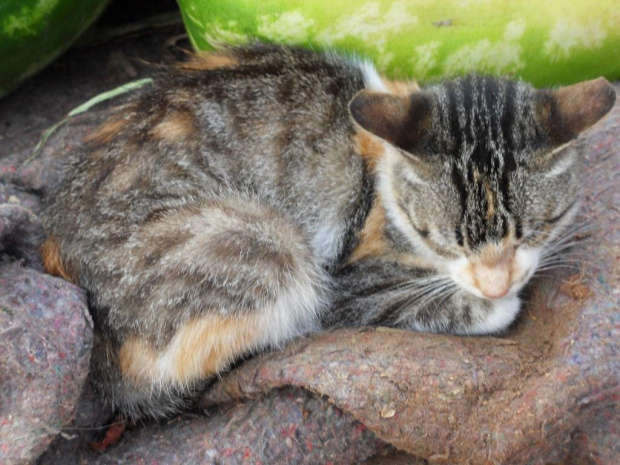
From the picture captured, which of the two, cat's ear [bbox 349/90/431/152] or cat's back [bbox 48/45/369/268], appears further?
cat's back [bbox 48/45/369/268]

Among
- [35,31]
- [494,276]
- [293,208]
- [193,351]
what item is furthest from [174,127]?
[494,276]

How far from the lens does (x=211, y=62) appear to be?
2.37m

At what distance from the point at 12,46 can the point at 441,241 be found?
1.76 m

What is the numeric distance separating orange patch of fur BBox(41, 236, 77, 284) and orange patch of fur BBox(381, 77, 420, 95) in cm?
115

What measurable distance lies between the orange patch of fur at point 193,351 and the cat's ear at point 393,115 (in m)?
0.68

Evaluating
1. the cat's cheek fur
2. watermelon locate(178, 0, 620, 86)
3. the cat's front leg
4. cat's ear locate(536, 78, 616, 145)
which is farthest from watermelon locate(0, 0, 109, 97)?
cat's ear locate(536, 78, 616, 145)

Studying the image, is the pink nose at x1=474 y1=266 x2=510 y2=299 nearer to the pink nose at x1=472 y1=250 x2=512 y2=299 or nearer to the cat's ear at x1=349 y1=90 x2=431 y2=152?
the pink nose at x1=472 y1=250 x2=512 y2=299

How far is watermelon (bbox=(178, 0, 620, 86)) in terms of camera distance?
7.70 feet

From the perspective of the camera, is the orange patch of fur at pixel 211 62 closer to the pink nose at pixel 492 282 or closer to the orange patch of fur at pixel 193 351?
the orange patch of fur at pixel 193 351

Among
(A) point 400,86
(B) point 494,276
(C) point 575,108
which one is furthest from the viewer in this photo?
(A) point 400,86

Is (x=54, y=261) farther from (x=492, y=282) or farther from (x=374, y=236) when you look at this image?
(x=492, y=282)

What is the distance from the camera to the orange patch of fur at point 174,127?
7.16 ft

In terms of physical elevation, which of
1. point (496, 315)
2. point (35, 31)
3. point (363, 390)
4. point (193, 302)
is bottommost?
point (496, 315)

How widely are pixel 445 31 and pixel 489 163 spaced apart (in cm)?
66
